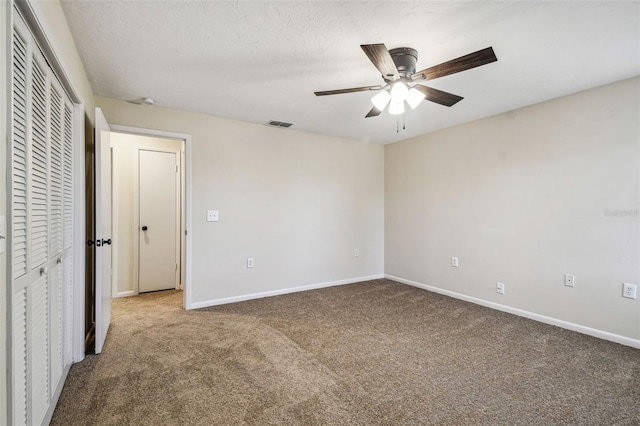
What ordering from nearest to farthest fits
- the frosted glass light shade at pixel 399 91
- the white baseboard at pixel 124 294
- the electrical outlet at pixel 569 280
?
the frosted glass light shade at pixel 399 91 < the electrical outlet at pixel 569 280 < the white baseboard at pixel 124 294

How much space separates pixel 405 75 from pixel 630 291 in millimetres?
2649

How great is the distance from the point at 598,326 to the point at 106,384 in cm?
399

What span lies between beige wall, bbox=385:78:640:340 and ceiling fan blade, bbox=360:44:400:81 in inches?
82.1

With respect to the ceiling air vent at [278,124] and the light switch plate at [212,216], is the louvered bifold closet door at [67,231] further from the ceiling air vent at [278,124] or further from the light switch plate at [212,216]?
the ceiling air vent at [278,124]

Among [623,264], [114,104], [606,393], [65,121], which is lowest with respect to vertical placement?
[606,393]

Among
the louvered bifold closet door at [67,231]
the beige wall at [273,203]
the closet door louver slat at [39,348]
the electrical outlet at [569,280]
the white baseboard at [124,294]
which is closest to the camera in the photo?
the closet door louver slat at [39,348]

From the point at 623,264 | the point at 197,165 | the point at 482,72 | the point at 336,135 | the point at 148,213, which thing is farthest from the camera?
the point at 336,135

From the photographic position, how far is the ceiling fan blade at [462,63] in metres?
1.61

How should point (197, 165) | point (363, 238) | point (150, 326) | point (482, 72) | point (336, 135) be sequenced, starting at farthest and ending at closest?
point (363, 238) → point (336, 135) → point (197, 165) → point (150, 326) → point (482, 72)

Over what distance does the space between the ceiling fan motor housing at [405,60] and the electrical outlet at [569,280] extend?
2.52 m

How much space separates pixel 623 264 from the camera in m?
2.58

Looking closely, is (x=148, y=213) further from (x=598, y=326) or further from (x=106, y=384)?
(x=598, y=326)

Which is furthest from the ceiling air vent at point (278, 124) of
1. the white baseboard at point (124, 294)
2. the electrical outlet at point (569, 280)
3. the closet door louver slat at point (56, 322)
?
the electrical outlet at point (569, 280)

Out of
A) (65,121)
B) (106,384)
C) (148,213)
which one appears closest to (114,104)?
(65,121)
